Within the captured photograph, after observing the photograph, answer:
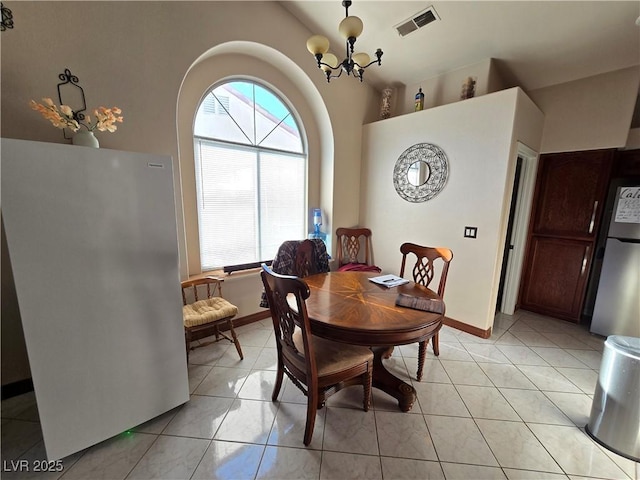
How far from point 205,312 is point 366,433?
1.48 m

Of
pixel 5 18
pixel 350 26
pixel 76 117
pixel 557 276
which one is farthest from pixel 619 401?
pixel 5 18

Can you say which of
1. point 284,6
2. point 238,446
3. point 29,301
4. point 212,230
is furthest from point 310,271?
point 284,6

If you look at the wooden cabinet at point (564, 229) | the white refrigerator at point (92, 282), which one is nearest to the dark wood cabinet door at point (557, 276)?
the wooden cabinet at point (564, 229)

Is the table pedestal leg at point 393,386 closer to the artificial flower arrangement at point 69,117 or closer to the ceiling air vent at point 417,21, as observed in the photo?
the artificial flower arrangement at point 69,117

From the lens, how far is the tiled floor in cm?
130

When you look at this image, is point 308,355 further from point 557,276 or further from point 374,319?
point 557,276

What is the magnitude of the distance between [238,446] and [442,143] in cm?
320

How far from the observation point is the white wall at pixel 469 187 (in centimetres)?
237

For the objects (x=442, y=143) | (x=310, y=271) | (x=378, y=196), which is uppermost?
(x=442, y=143)

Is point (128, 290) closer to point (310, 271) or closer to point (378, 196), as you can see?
point (310, 271)

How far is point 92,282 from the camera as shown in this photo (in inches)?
49.8

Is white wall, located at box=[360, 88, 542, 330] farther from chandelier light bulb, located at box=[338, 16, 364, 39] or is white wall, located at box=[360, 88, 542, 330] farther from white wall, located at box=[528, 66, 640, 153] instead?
chandelier light bulb, located at box=[338, 16, 364, 39]

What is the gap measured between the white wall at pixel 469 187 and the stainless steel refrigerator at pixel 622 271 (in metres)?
1.09

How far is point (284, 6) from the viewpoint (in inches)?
103
